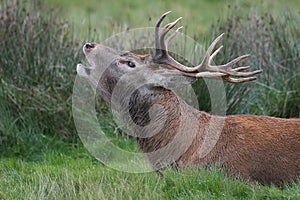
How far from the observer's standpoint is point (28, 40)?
8570mm

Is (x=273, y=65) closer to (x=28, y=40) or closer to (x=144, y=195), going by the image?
(x=28, y=40)

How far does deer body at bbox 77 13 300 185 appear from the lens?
19.9 feet

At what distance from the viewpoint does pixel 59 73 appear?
336 inches

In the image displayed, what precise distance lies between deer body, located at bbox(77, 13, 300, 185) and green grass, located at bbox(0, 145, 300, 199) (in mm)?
234

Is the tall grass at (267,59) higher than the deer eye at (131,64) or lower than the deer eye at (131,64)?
lower

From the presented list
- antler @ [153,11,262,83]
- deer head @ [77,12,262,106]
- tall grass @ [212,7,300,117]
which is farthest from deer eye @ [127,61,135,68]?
tall grass @ [212,7,300,117]

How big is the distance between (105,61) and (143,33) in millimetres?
3005

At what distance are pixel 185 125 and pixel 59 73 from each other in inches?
102

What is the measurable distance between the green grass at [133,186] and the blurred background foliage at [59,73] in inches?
63.4

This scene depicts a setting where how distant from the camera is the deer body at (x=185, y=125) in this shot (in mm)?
6051

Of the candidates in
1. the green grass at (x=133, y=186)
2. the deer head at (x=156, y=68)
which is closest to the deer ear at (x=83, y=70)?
the deer head at (x=156, y=68)

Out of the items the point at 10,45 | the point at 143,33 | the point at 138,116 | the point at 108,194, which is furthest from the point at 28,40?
the point at 108,194

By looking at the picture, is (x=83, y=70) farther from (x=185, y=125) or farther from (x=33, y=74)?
(x=33, y=74)

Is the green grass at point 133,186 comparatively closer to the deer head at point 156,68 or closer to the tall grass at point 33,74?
the deer head at point 156,68
